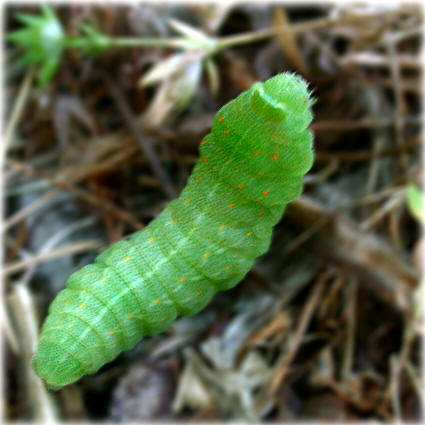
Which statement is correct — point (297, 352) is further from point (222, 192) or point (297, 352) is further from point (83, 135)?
point (83, 135)

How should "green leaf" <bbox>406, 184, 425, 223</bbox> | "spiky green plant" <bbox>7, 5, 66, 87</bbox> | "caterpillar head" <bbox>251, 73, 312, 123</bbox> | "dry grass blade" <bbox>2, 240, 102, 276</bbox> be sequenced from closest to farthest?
1. "caterpillar head" <bbox>251, 73, 312, 123</bbox>
2. "green leaf" <bbox>406, 184, 425, 223</bbox>
3. "dry grass blade" <bbox>2, 240, 102, 276</bbox>
4. "spiky green plant" <bbox>7, 5, 66, 87</bbox>

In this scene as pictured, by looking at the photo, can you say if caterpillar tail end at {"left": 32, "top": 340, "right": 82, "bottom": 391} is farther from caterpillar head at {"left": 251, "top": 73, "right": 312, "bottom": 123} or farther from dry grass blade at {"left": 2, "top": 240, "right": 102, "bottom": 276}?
dry grass blade at {"left": 2, "top": 240, "right": 102, "bottom": 276}

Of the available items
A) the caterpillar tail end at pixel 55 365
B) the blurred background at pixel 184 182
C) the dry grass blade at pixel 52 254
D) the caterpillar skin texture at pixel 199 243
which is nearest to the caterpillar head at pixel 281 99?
the caterpillar skin texture at pixel 199 243

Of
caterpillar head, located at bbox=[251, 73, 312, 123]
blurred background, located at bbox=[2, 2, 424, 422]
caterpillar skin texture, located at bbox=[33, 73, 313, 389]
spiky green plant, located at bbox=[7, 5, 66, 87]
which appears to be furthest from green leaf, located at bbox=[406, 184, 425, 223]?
spiky green plant, located at bbox=[7, 5, 66, 87]

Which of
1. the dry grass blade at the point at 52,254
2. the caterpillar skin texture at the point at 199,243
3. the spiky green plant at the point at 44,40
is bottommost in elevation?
the dry grass blade at the point at 52,254

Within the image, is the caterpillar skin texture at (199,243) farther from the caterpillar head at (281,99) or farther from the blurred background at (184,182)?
the blurred background at (184,182)

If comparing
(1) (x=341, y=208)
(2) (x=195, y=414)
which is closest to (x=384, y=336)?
(1) (x=341, y=208)

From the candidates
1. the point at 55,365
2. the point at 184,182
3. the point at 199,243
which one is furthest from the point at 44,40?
the point at 55,365
